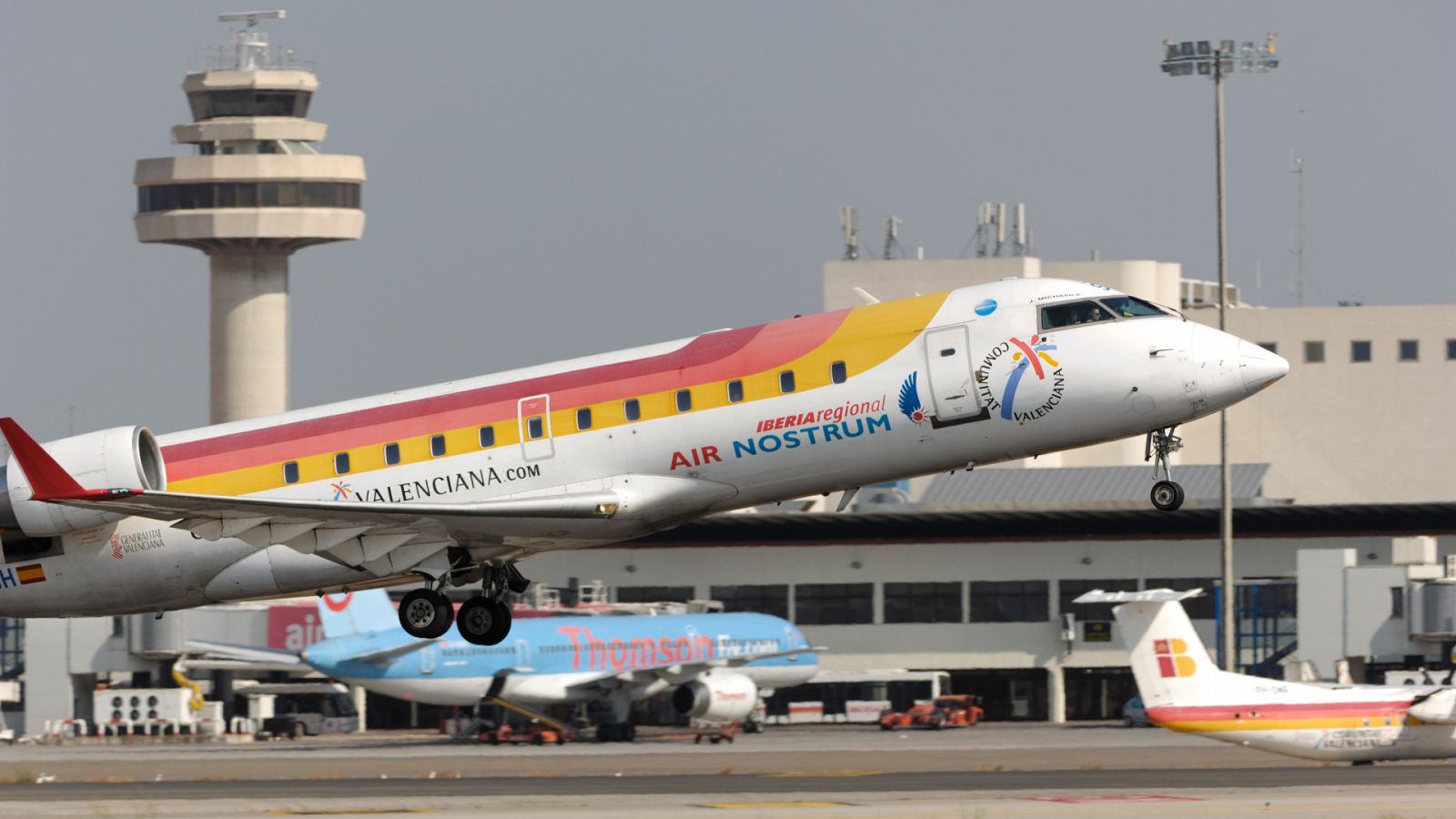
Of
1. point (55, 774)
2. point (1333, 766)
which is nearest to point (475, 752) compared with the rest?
point (55, 774)

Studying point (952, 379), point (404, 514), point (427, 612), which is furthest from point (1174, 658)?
point (404, 514)

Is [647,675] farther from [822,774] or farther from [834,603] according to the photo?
[834,603]

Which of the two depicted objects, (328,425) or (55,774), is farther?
(55,774)

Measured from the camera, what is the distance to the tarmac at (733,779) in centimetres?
3731

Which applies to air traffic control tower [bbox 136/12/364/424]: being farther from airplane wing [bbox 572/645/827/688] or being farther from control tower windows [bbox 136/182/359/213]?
airplane wing [bbox 572/645/827/688]

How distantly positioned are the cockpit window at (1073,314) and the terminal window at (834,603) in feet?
204

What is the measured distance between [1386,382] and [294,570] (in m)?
93.2

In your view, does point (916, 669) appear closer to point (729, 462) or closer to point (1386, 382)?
point (1386, 382)

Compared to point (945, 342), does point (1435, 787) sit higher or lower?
lower

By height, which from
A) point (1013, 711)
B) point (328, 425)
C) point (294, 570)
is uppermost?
point (328, 425)

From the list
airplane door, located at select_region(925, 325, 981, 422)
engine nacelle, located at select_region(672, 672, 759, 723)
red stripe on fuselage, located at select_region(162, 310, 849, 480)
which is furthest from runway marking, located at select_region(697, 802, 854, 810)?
engine nacelle, located at select_region(672, 672, 759, 723)

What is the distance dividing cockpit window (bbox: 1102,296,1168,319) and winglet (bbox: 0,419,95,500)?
1463 centimetres

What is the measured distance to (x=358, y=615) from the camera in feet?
222

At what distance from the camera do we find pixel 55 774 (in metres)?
53.6
